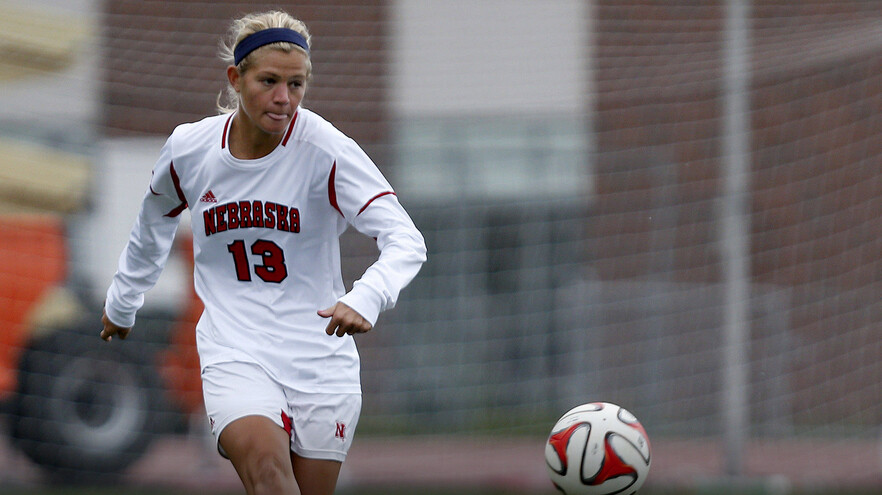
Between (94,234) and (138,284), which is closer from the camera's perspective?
(138,284)

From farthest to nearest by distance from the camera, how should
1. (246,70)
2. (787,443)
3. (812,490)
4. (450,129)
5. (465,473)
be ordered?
(787,443), (450,129), (465,473), (812,490), (246,70)

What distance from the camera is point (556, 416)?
900cm

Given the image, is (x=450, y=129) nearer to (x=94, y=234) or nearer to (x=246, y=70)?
(x=94, y=234)

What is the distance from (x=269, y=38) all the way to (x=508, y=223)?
5.37 metres

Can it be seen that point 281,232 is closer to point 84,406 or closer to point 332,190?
point 332,190

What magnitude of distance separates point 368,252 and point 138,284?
476 centimetres

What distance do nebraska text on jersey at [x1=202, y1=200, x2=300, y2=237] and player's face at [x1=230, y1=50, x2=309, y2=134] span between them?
242mm

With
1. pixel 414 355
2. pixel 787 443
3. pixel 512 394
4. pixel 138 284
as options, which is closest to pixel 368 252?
pixel 414 355

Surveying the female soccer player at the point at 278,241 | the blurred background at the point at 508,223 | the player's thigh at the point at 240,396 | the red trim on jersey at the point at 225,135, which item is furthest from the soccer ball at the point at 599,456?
the blurred background at the point at 508,223

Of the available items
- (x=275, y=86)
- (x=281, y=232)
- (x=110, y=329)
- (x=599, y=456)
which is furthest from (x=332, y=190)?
(x=599, y=456)

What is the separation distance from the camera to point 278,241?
3627 mm

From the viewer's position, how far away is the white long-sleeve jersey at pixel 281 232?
358cm

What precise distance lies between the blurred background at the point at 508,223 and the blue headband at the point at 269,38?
14.4 ft

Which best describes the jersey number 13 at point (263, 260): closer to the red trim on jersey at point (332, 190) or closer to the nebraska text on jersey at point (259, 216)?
the nebraska text on jersey at point (259, 216)
